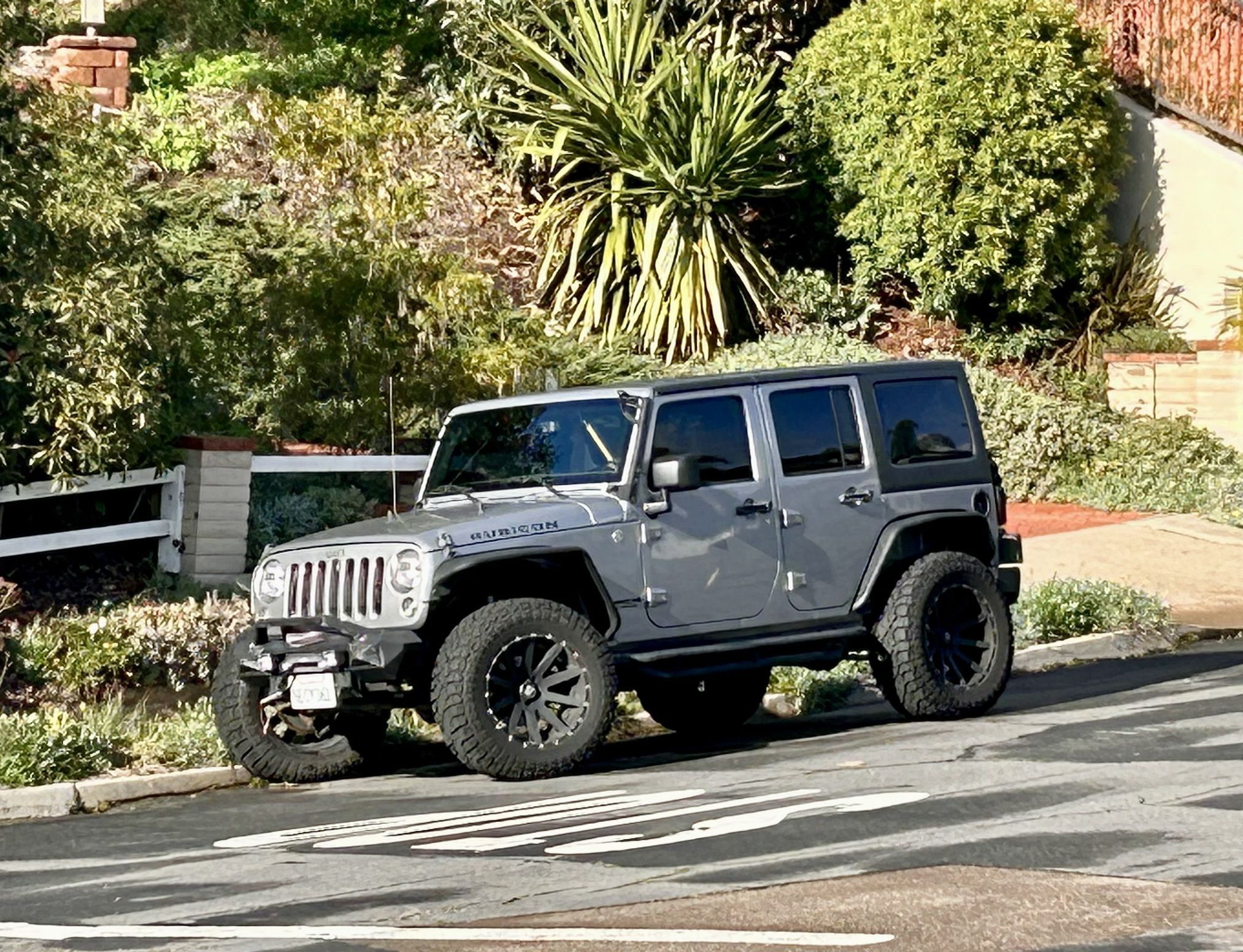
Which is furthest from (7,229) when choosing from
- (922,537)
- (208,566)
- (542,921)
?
(542,921)

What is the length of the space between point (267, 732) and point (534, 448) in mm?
1978

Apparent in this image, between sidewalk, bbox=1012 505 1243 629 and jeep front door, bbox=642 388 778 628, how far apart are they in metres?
5.25

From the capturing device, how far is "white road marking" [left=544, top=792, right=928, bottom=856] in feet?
25.5

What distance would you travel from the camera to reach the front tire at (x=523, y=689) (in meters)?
9.34

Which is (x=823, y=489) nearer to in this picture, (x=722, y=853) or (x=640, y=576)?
(x=640, y=576)

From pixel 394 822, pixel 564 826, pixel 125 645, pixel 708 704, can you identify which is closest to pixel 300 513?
pixel 125 645

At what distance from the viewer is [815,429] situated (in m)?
11.0

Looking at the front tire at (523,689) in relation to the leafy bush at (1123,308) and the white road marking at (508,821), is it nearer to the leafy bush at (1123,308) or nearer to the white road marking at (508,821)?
the white road marking at (508,821)

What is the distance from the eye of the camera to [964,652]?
439 inches

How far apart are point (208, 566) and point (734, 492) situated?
5.38 m

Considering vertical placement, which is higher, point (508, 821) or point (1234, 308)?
point (1234, 308)

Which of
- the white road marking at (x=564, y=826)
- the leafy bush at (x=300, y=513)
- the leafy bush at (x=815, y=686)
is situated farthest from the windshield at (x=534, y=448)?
the leafy bush at (x=300, y=513)

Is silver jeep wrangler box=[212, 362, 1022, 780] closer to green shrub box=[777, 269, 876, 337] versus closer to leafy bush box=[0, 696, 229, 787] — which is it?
leafy bush box=[0, 696, 229, 787]

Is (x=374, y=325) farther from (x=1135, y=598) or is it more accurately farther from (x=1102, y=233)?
(x=1102, y=233)
